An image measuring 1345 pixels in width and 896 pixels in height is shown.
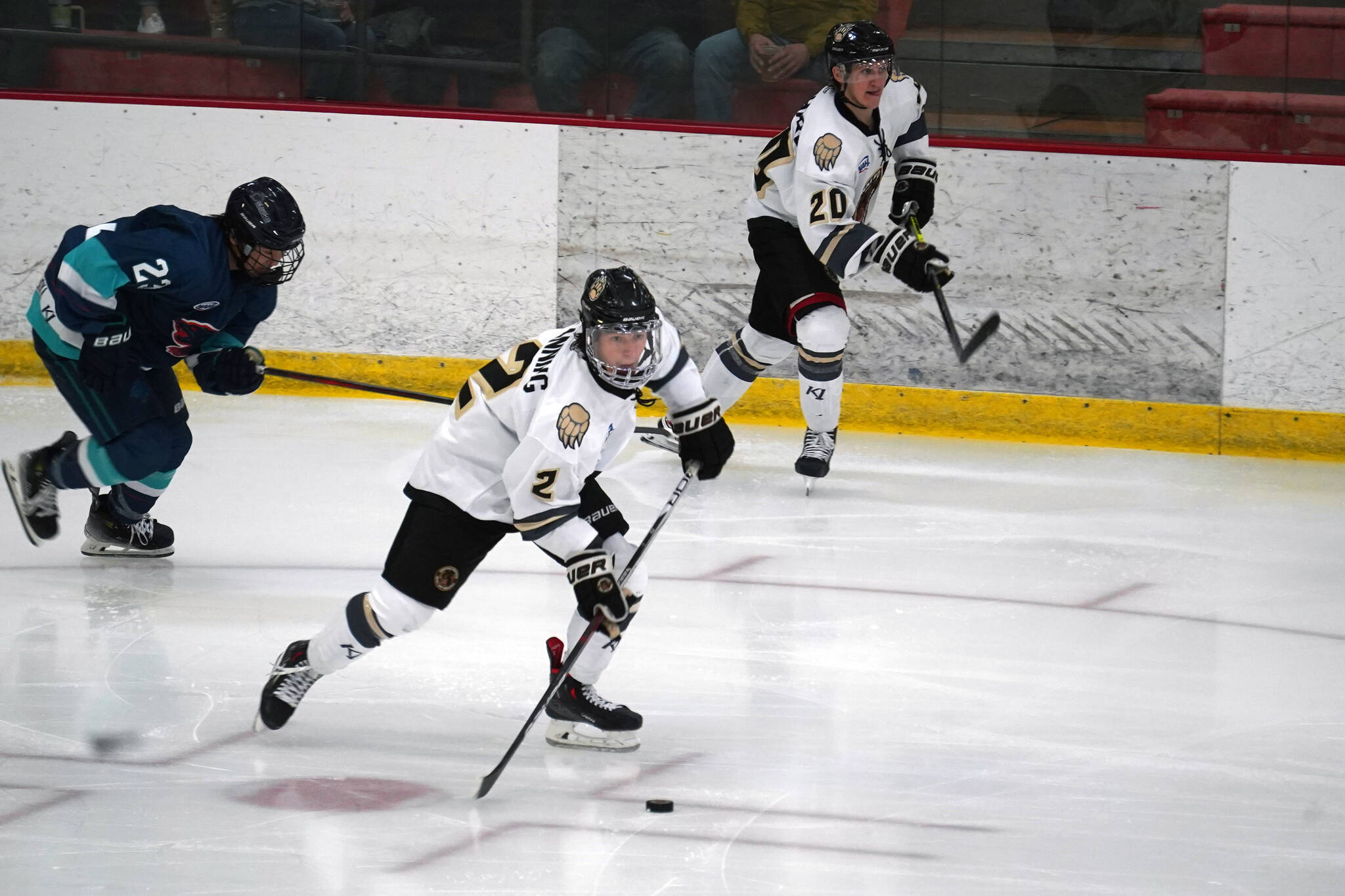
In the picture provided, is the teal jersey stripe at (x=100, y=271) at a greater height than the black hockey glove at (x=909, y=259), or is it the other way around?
the black hockey glove at (x=909, y=259)

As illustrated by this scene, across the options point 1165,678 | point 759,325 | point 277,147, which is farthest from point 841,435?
point 1165,678

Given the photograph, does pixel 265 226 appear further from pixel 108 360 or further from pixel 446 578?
pixel 446 578

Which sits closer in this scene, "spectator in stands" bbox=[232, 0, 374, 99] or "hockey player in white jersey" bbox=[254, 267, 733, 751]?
"hockey player in white jersey" bbox=[254, 267, 733, 751]

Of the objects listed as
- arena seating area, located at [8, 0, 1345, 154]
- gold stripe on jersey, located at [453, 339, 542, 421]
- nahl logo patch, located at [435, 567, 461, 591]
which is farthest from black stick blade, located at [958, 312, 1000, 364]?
nahl logo patch, located at [435, 567, 461, 591]

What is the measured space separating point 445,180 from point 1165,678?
3.99m

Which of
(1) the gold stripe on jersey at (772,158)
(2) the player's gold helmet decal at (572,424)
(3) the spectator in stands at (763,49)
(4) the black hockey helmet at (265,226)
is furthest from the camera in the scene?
(3) the spectator in stands at (763,49)

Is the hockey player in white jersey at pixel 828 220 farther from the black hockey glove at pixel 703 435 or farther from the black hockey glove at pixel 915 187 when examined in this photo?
the black hockey glove at pixel 703 435

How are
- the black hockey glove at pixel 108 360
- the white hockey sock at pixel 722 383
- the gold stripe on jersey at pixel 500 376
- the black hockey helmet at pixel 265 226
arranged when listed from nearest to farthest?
the gold stripe on jersey at pixel 500 376 → the black hockey helmet at pixel 265 226 → the black hockey glove at pixel 108 360 → the white hockey sock at pixel 722 383

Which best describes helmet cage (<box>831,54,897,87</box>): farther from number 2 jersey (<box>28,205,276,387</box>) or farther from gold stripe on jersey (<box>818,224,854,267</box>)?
number 2 jersey (<box>28,205,276,387</box>)

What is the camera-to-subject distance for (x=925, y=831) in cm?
271

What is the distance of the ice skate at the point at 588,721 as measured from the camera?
3.08m

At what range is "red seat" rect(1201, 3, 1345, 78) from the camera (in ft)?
20.6

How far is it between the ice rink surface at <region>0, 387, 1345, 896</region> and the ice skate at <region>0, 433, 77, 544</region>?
0.42 feet

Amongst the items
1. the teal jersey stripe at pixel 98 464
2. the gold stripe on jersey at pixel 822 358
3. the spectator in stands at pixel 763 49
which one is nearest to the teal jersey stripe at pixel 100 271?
the teal jersey stripe at pixel 98 464
